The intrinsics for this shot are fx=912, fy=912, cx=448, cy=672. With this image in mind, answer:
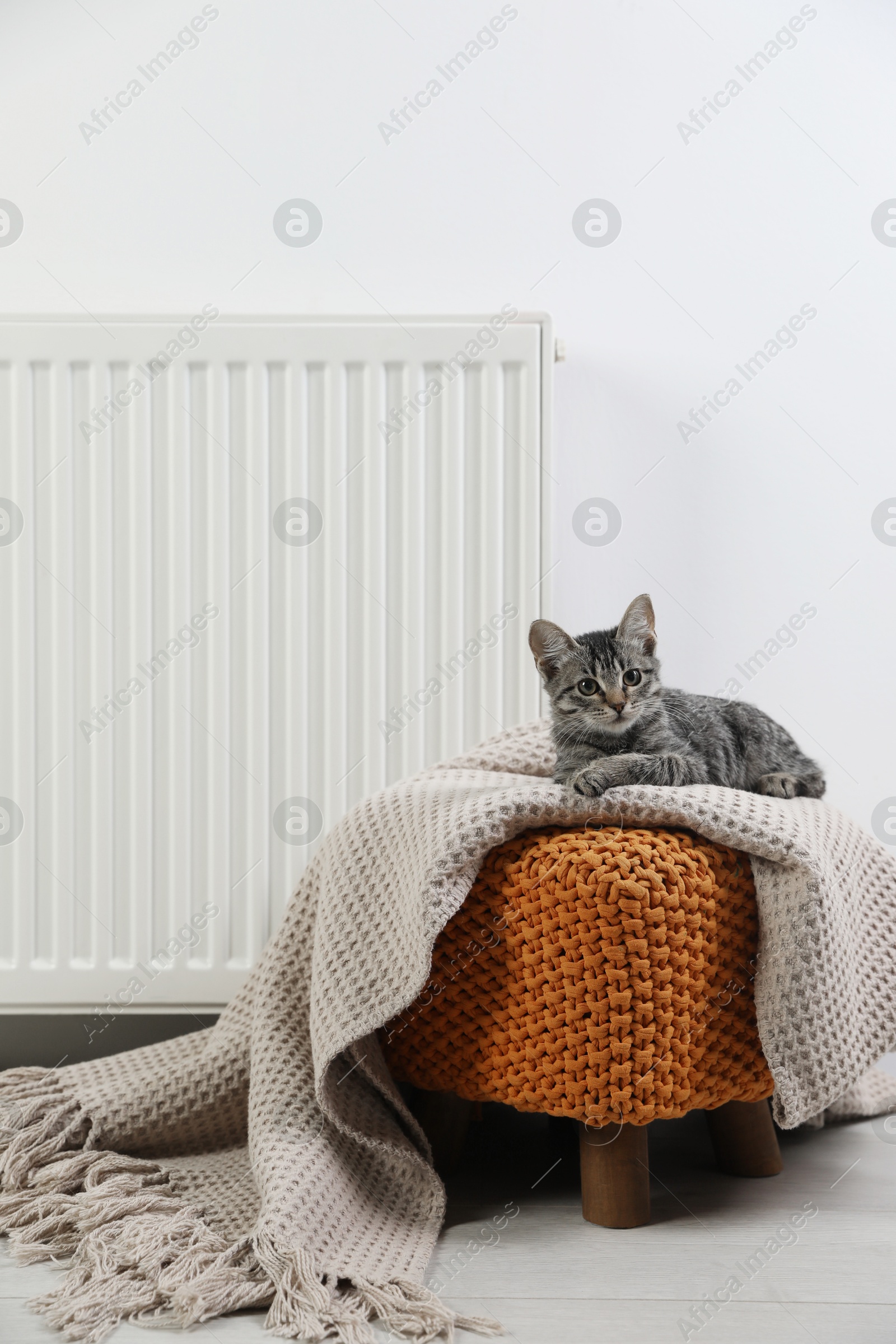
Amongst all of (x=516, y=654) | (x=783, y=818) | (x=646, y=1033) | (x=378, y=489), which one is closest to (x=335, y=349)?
(x=378, y=489)

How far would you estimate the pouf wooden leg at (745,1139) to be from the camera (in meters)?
0.97

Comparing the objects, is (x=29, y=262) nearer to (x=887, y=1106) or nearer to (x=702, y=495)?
(x=702, y=495)

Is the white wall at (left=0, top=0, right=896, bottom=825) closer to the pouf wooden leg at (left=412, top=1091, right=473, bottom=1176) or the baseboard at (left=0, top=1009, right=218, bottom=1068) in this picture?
the pouf wooden leg at (left=412, top=1091, right=473, bottom=1176)

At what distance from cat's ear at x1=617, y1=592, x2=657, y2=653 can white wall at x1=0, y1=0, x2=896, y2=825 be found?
0.45 m

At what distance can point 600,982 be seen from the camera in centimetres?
79

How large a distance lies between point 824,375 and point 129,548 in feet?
3.49

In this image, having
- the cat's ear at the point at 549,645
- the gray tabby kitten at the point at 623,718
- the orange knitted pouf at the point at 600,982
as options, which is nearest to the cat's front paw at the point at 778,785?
the gray tabby kitten at the point at 623,718

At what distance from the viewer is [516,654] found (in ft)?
4.20

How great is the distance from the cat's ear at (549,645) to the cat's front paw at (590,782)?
0.12 meters

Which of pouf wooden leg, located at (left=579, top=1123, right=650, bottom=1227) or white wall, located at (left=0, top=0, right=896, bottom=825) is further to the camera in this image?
white wall, located at (left=0, top=0, right=896, bottom=825)

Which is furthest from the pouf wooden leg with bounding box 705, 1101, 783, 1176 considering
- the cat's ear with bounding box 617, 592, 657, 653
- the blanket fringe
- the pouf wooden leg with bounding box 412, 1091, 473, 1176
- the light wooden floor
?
the cat's ear with bounding box 617, 592, 657, 653

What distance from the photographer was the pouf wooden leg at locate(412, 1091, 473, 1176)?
0.98 metres

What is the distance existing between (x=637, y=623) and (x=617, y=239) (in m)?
0.75

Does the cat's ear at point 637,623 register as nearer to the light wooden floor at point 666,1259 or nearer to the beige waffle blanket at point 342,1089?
the beige waffle blanket at point 342,1089
